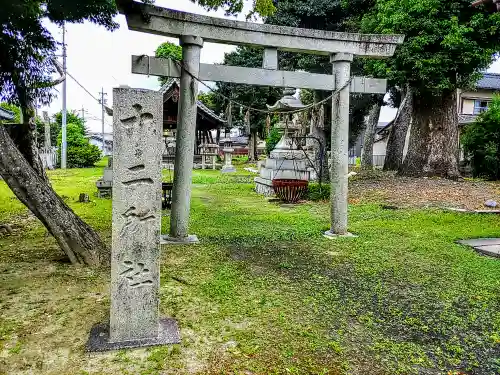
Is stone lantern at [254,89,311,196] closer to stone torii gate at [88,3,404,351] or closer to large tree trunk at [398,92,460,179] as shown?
large tree trunk at [398,92,460,179]

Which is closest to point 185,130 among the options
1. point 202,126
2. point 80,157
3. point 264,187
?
point 264,187

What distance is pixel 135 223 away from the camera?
3123 millimetres

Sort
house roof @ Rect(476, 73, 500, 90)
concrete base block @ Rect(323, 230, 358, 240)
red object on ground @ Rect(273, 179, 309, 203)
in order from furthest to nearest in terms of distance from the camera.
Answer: house roof @ Rect(476, 73, 500, 90)
red object on ground @ Rect(273, 179, 309, 203)
concrete base block @ Rect(323, 230, 358, 240)

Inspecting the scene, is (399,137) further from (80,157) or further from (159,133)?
(80,157)

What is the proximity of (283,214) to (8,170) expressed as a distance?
19.9ft

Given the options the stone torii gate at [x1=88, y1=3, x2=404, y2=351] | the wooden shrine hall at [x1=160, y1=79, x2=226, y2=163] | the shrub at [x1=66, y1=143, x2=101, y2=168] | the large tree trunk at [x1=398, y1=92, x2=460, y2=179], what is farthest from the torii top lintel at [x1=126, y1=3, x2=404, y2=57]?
the shrub at [x1=66, y1=143, x2=101, y2=168]

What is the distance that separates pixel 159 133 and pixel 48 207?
2.38 meters

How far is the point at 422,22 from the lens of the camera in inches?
482

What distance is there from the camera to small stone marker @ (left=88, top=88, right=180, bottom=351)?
10.1 ft

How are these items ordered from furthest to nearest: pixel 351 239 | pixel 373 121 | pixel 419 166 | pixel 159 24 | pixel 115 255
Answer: pixel 373 121 < pixel 419 166 < pixel 351 239 < pixel 159 24 < pixel 115 255

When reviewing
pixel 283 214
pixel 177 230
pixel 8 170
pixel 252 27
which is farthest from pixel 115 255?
pixel 283 214

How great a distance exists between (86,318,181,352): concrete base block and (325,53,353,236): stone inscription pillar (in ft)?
13.7

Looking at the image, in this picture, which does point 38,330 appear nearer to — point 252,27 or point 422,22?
point 252,27

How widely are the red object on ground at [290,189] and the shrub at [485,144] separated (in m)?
9.22
